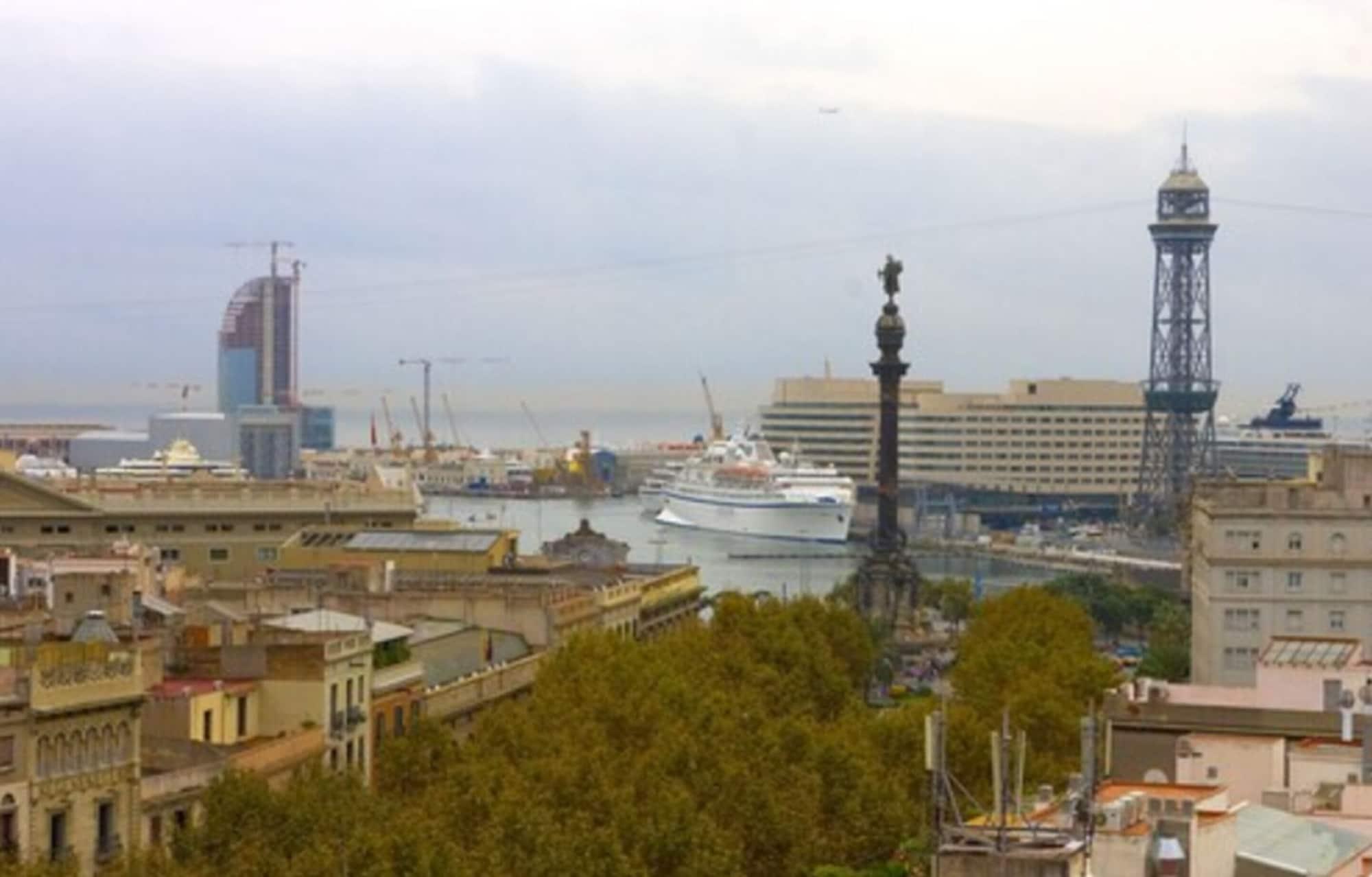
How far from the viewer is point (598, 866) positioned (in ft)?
103

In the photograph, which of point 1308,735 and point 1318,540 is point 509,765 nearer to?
point 1308,735

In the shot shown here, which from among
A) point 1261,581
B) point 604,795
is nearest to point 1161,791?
point 604,795

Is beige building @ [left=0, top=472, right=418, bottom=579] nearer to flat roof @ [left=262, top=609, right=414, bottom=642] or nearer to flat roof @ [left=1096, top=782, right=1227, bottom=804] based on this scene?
flat roof @ [left=262, top=609, right=414, bottom=642]

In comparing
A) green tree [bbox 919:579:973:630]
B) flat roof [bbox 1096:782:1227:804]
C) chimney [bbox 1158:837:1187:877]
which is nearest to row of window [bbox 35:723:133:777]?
flat roof [bbox 1096:782:1227:804]

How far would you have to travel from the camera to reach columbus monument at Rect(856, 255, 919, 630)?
85.6 m

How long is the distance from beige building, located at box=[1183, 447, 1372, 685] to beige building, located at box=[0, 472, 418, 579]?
26977mm

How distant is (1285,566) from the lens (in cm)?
5853

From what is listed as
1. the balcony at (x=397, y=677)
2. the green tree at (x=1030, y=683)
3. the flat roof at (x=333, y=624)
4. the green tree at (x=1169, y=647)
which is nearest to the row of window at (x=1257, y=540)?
the green tree at (x=1169, y=647)

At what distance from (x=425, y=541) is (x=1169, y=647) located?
54.0 ft

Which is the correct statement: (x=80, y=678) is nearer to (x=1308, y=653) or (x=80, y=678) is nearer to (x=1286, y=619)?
(x=1308, y=653)

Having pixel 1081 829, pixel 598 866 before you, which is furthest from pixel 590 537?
pixel 1081 829

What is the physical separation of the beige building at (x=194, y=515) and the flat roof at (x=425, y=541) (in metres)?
2.87

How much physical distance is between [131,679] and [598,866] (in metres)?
5.12

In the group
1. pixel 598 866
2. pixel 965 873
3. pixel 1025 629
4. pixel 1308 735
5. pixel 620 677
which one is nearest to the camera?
pixel 965 873
